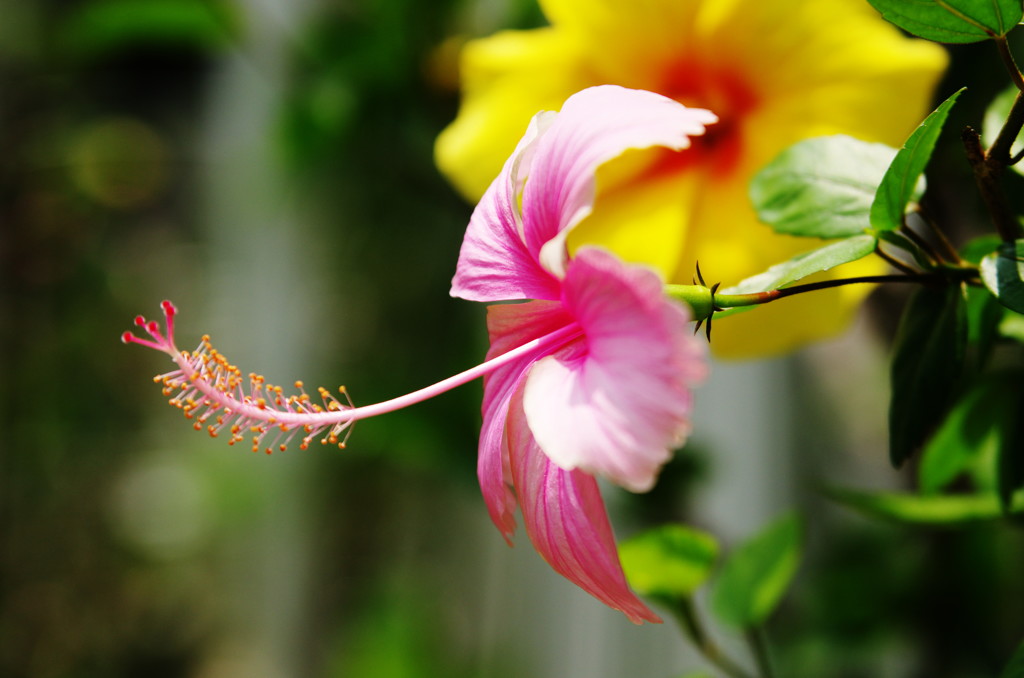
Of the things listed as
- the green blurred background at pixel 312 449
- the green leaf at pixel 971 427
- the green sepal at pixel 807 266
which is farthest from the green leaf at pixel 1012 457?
the green blurred background at pixel 312 449

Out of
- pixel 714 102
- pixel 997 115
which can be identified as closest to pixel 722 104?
pixel 714 102

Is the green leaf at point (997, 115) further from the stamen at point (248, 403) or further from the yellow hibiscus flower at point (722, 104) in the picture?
the stamen at point (248, 403)

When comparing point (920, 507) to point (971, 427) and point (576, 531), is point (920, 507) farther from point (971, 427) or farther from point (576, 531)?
point (576, 531)

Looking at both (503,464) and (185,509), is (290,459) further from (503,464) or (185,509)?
(503,464)

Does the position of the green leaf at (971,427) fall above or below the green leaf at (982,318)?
below

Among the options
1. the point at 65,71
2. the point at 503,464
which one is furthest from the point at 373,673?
the point at 65,71
